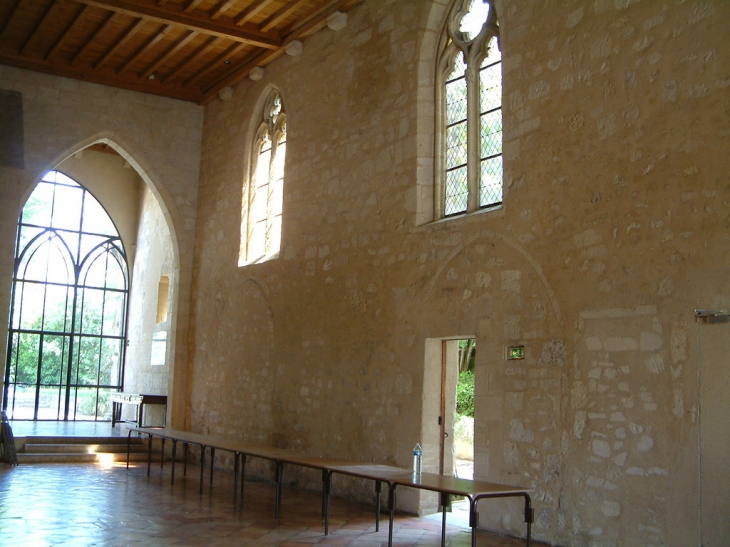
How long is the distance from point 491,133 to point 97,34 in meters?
5.67

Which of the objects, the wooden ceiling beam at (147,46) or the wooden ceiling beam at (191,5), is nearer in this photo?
the wooden ceiling beam at (191,5)

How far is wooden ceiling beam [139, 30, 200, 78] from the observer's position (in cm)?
962

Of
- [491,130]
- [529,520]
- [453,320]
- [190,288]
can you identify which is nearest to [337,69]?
[491,130]

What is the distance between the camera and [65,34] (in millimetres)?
9711

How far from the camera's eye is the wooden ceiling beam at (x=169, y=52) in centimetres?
962

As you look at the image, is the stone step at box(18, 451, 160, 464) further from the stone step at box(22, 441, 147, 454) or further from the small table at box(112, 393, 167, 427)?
the small table at box(112, 393, 167, 427)

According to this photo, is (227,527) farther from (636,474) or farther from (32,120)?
(32,120)

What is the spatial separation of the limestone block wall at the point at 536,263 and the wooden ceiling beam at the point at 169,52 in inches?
60.0

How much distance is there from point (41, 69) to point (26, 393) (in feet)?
21.1

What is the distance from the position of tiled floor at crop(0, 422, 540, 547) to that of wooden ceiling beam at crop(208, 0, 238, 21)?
5299 millimetres

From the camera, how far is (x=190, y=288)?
37.2 feet

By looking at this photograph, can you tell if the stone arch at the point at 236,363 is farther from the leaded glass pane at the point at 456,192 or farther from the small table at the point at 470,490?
the small table at the point at 470,490

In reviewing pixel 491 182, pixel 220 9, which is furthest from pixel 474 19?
pixel 220 9

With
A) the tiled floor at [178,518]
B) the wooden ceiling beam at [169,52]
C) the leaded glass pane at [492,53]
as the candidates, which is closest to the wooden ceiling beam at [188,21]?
the wooden ceiling beam at [169,52]
